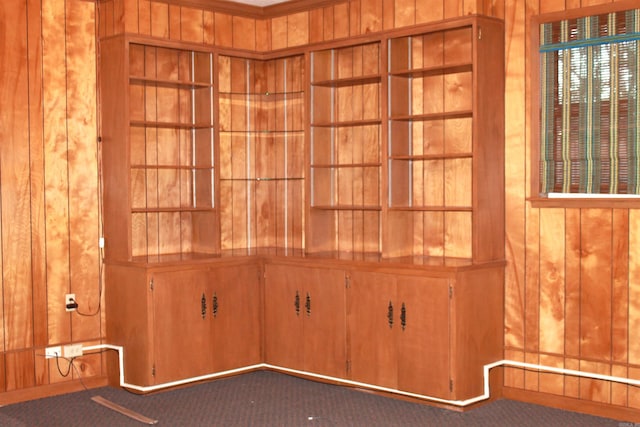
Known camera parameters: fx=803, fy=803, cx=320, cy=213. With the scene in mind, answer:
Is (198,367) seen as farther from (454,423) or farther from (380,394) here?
(454,423)

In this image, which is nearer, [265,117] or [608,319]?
[608,319]

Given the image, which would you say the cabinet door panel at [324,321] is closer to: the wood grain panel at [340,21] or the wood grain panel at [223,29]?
the wood grain panel at [340,21]

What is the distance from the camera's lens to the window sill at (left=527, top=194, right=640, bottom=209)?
4.59 metres

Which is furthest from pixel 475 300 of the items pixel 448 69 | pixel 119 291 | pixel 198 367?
pixel 119 291

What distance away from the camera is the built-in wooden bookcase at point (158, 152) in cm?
543

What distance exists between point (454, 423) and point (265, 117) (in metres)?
2.91

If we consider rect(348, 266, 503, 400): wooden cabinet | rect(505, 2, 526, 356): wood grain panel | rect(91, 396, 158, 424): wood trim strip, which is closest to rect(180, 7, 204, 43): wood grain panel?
rect(348, 266, 503, 400): wooden cabinet

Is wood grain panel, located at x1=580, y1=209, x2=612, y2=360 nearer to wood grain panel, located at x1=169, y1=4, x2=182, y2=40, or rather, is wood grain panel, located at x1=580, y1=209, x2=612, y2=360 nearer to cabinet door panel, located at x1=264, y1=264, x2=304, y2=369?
cabinet door panel, located at x1=264, y1=264, x2=304, y2=369

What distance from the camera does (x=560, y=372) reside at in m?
4.91

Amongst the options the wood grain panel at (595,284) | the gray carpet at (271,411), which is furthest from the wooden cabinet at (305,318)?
the wood grain panel at (595,284)

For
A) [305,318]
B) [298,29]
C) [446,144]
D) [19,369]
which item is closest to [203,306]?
[305,318]

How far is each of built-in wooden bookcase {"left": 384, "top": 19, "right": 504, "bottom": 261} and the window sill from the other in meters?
0.29

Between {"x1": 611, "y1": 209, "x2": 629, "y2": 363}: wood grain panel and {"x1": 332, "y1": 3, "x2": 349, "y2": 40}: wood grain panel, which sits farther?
{"x1": 332, "y1": 3, "x2": 349, "y2": 40}: wood grain panel

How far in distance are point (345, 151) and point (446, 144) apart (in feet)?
2.90
